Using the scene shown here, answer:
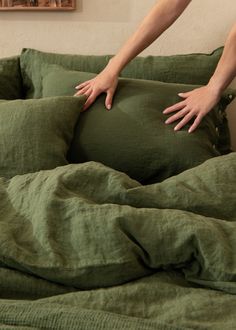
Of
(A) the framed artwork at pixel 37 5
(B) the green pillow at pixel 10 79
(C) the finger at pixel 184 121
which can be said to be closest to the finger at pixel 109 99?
(C) the finger at pixel 184 121

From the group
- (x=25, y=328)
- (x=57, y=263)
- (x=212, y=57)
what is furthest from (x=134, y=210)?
(x=212, y=57)

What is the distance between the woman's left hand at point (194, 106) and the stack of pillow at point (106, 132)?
0.08 ft

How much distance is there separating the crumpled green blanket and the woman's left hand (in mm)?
443

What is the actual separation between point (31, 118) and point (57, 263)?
563 millimetres

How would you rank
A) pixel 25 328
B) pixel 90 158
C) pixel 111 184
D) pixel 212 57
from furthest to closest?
pixel 212 57 → pixel 90 158 → pixel 111 184 → pixel 25 328

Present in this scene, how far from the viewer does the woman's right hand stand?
1420mm

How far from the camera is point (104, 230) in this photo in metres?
0.86

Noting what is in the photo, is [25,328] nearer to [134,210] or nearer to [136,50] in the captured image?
[134,210]

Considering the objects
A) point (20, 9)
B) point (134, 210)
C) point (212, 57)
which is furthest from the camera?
point (20, 9)

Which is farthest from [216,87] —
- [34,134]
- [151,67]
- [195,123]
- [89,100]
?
[34,134]

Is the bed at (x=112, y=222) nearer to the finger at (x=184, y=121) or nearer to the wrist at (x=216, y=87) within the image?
the finger at (x=184, y=121)

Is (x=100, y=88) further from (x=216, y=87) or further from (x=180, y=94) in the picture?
(x=216, y=87)

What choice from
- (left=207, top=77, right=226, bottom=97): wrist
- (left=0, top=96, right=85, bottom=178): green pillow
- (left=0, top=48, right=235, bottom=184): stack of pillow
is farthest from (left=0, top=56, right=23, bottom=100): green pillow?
(left=207, top=77, right=226, bottom=97): wrist

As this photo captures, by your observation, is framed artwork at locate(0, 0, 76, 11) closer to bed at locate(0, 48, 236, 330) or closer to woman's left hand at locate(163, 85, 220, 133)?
bed at locate(0, 48, 236, 330)
